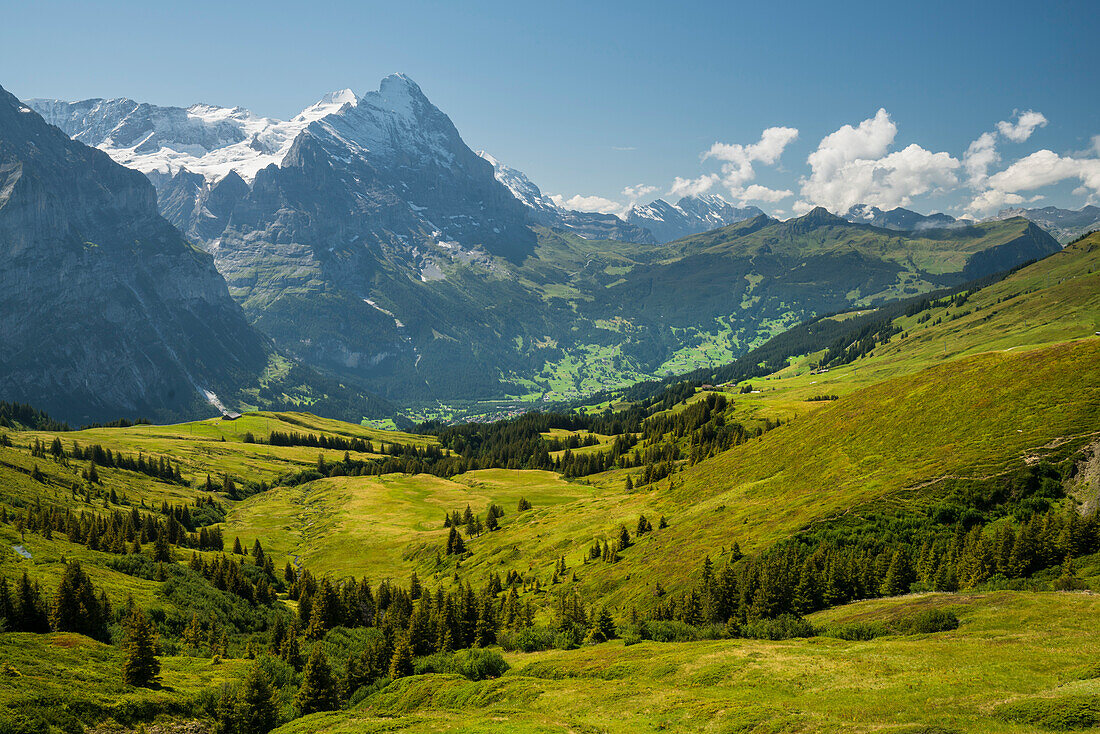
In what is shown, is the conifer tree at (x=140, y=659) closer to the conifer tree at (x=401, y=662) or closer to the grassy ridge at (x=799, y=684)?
the grassy ridge at (x=799, y=684)

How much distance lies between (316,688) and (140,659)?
61.1ft

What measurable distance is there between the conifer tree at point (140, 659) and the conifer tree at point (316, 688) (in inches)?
596

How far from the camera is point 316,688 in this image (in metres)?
68.1

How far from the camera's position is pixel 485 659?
69.7m

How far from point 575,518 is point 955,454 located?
83.7 meters

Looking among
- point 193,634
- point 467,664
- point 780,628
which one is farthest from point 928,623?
point 193,634

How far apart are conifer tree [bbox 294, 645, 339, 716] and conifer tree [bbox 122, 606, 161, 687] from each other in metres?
15.1

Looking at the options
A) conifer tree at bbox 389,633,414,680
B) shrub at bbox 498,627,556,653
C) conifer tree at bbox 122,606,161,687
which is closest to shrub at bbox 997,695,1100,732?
shrub at bbox 498,627,556,653

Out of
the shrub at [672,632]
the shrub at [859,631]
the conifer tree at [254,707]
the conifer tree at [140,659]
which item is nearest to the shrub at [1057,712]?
the shrub at [859,631]

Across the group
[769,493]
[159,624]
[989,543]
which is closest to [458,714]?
[159,624]

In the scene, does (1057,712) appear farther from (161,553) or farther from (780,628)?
(161,553)

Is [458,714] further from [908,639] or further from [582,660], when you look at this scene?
[908,639]

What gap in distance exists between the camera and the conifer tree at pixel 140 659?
59781 mm

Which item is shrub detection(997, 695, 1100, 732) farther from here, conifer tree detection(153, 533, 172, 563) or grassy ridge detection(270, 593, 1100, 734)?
conifer tree detection(153, 533, 172, 563)
